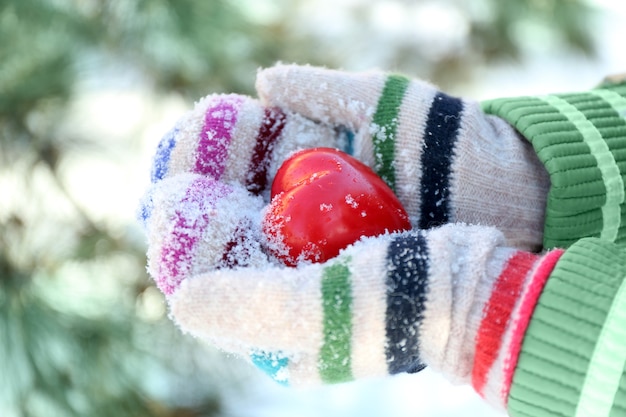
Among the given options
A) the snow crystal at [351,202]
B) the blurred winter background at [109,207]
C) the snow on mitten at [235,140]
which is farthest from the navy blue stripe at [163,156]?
the blurred winter background at [109,207]

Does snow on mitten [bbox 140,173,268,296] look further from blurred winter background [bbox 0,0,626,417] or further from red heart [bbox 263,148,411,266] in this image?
blurred winter background [bbox 0,0,626,417]

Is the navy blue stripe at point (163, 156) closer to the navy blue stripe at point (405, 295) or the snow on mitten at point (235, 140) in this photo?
the snow on mitten at point (235, 140)

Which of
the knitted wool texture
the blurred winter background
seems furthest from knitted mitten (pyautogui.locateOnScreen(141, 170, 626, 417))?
the blurred winter background

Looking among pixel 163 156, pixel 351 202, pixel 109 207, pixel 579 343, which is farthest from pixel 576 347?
pixel 109 207

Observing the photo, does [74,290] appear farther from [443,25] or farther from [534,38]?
[534,38]

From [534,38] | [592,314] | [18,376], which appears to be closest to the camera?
[592,314]

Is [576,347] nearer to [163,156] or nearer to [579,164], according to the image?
[579,164]

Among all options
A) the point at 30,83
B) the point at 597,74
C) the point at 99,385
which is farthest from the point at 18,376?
the point at 597,74
